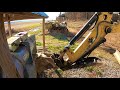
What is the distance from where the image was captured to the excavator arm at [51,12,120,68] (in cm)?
729

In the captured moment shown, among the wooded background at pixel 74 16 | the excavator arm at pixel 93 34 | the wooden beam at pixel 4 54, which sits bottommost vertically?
the wooded background at pixel 74 16

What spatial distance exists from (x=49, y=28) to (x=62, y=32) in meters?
1.18

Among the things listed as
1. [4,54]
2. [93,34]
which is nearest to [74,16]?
[93,34]

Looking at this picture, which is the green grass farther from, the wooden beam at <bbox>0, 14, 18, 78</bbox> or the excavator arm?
the wooden beam at <bbox>0, 14, 18, 78</bbox>

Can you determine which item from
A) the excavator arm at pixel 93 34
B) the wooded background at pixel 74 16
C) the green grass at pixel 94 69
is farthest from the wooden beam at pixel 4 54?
the wooded background at pixel 74 16

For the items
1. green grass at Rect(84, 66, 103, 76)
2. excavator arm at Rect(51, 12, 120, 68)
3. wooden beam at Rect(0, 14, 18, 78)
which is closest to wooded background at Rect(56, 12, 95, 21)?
excavator arm at Rect(51, 12, 120, 68)

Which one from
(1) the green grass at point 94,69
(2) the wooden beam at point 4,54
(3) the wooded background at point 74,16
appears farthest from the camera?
(3) the wooded background at point 74,16

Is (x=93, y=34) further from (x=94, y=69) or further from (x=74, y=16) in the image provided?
(x=74, y=16)

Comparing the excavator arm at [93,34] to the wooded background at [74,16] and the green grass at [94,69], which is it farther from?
the wooded background at [74,16]

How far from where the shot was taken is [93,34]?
756 centimetres

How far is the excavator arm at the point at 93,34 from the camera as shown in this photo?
7285 millimetres
